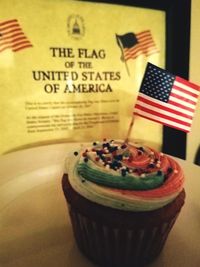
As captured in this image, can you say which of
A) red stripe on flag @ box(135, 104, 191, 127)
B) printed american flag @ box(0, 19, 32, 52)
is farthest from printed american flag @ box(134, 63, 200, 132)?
printed american flag @ box(0, 19, 32, 52)

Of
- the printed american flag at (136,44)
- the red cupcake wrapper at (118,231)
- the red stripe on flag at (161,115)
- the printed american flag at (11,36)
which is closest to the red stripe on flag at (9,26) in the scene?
the printed american flag at (11,36)

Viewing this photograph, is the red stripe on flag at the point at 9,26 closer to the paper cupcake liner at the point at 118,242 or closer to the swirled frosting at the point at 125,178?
the swirled frosting at the point at 125,178

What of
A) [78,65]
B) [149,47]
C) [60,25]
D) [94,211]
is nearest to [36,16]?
[60,25]

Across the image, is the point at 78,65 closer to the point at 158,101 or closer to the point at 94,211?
the point at 158,101

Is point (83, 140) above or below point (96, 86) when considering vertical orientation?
below

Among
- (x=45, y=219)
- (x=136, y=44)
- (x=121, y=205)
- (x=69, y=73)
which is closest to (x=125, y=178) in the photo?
(x=121, y=205)

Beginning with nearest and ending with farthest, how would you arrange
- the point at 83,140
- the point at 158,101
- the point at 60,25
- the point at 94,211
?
the point at 94,211 → the point at 158,101 → the point at 60,25 → the point at 83,140

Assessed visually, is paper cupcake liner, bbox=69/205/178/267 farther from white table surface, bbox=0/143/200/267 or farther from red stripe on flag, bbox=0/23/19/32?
red stripe on flag, bbox=0/23/19/32
